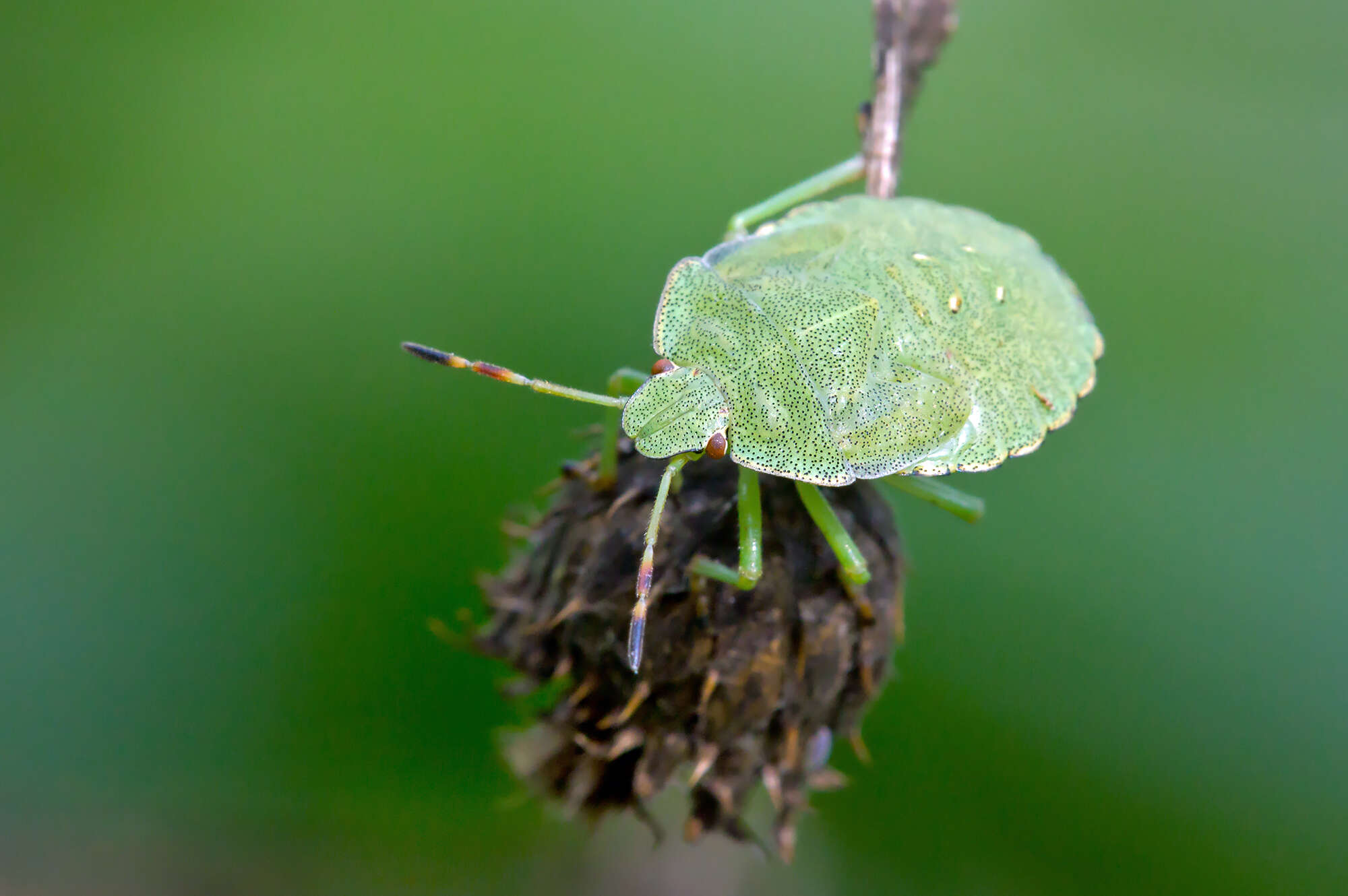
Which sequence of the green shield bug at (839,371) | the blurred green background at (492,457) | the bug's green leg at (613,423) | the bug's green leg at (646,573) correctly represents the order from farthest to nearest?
1. the blurred green background at (492,457)
2. the bug's green leg at (613,423)
3. the green shield bug at (839,371)
4. the bug's green leg at (646,573)

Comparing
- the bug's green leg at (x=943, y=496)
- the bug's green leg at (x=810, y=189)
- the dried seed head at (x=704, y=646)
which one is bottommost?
the dried seed head at (x=704, y=646)

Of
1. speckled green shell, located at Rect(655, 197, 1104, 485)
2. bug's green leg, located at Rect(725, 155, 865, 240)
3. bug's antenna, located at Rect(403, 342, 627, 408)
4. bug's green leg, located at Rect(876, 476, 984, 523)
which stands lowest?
bug's green leg, located at Rect(876, 476, 984, 523)

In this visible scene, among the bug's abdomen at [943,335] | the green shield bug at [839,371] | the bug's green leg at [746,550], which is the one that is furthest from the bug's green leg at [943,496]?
the bug's green leg at [746,550]

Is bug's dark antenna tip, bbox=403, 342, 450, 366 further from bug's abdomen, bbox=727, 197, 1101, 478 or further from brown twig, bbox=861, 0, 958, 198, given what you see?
brown twig, bbox=861, 0, 958, 198

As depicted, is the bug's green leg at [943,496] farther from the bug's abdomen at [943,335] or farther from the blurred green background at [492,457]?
the blurred green background at [492,457]

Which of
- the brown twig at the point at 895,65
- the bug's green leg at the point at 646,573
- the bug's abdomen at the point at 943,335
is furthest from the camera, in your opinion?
the brown twig at the point at 895,65

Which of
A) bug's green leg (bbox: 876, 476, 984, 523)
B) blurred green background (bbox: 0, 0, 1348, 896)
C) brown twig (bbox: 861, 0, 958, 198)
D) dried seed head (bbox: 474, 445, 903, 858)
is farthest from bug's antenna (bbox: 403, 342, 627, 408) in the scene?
blurred green background (bbox: 0, 0, 1348, 896)

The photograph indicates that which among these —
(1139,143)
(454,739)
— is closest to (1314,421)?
(1139,143)
